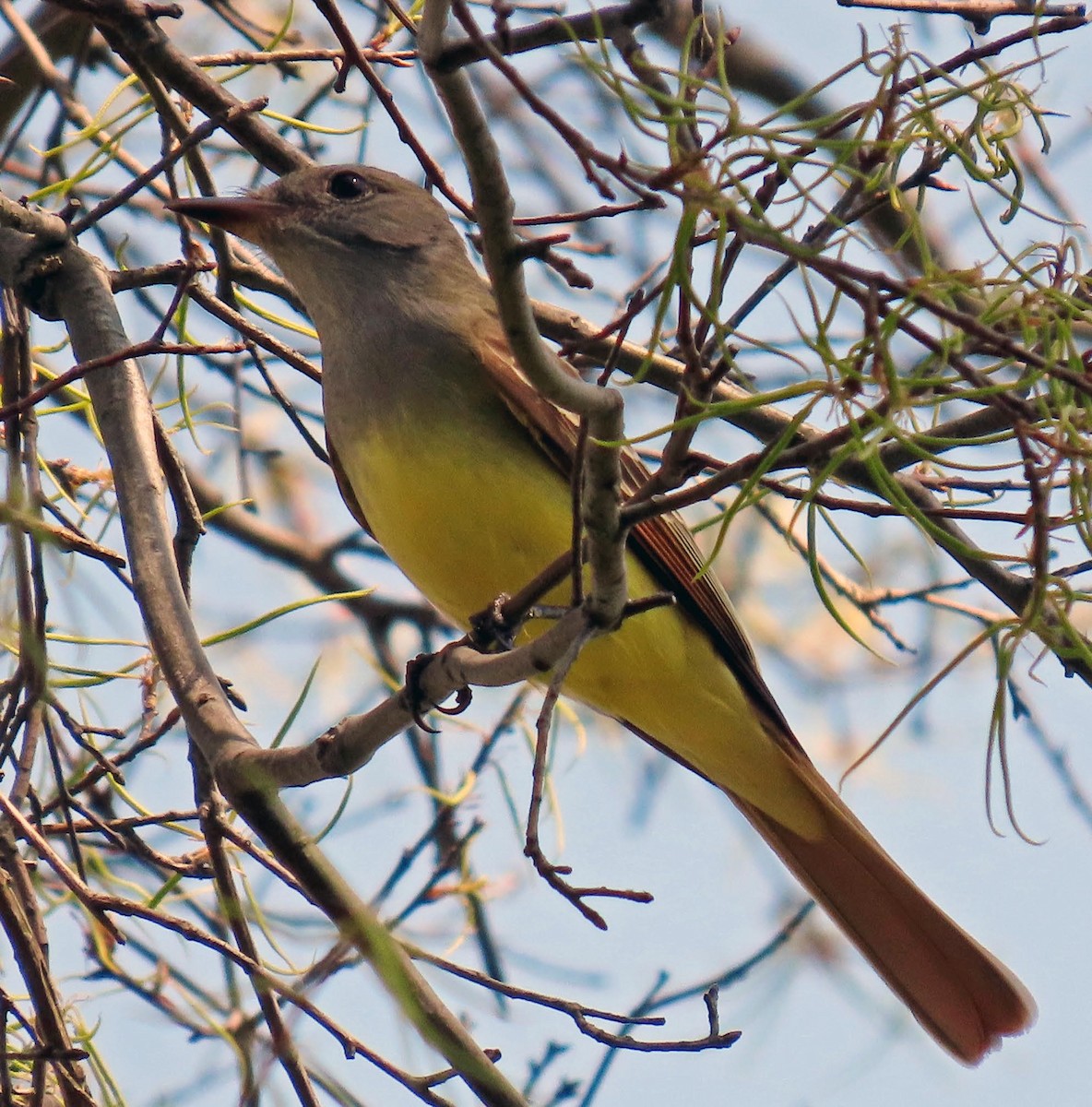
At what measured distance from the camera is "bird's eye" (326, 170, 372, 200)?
4840mm

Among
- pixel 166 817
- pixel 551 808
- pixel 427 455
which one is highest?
pixel 427 455

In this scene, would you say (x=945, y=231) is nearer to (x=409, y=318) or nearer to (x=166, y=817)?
(x=409, y=318)

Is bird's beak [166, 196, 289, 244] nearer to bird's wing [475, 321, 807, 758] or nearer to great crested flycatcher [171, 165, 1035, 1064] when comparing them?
great crested flycatcher [171, 165, 1035, 1064]

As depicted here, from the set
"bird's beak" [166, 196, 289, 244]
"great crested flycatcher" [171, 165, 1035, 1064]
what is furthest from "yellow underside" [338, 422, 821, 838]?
"bird's beak" [166, 196, 289, 244]

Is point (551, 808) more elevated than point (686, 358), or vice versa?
point (551, 808)

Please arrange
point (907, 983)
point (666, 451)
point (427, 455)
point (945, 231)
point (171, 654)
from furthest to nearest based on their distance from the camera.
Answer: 1. point (945, 231)
2. point (907, 983)
3. point (427, 455)
4. point (171, 654)
5. point (666, 451)

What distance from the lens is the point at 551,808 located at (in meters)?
4.77

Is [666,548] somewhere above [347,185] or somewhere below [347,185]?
below

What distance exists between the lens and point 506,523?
12.7ft

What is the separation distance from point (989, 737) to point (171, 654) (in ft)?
5.39

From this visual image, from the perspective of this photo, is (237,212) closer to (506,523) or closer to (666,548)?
(506,523)

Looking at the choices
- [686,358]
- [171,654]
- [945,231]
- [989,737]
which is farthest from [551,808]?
[945,231]

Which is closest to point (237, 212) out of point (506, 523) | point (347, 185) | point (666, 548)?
point (347, 185)

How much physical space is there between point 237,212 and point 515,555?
50.9 inches
